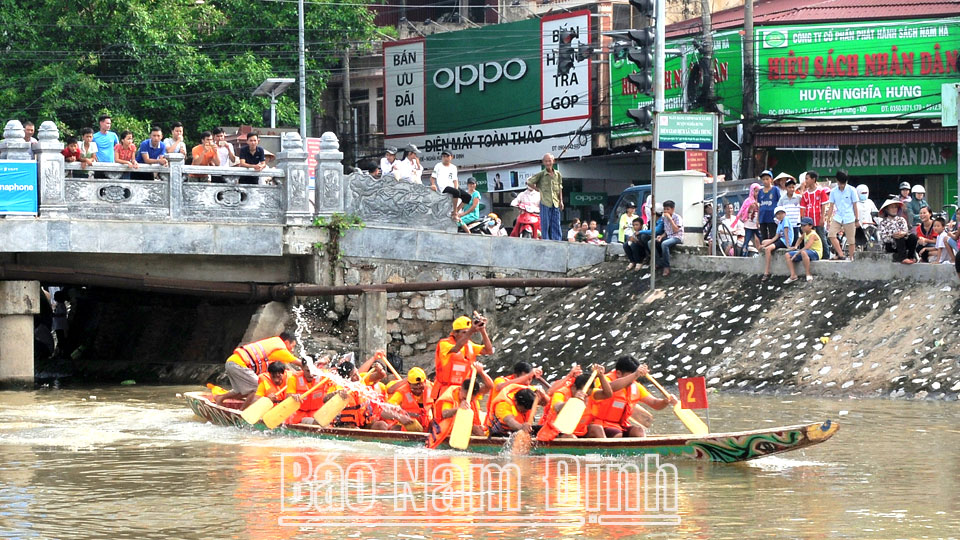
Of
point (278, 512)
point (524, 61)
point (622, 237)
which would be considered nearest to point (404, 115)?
point (524, 61)

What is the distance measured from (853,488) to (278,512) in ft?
16.3

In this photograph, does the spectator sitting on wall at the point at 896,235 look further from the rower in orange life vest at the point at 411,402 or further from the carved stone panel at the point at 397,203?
the rower in orange life vest at the point at 411,402

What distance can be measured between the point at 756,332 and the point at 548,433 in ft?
22.1

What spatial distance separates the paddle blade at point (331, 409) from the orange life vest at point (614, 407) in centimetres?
317

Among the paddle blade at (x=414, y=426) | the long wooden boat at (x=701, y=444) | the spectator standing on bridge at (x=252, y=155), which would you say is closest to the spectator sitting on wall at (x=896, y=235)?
the long wooden boat at (x=701, y=444)

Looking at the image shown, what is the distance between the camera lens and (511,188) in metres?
37.8

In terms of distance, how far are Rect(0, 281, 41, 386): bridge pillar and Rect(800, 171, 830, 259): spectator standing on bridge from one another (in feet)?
37.1

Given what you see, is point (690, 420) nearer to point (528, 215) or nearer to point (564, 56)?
point (528, 215)

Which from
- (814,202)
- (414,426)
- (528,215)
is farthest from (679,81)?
(414,426)

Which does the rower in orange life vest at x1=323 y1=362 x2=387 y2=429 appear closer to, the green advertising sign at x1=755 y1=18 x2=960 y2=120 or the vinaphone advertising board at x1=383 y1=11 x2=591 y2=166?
the green advertising sign at x1=755 y1=18 x2=960 y2=120

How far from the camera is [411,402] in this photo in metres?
16.9

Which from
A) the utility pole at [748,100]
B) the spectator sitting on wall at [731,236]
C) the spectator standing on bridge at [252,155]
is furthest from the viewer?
the utility pole at [748,100]

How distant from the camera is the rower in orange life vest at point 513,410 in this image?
15.4m

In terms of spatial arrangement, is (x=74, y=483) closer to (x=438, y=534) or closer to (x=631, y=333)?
(x=438, y=534)
